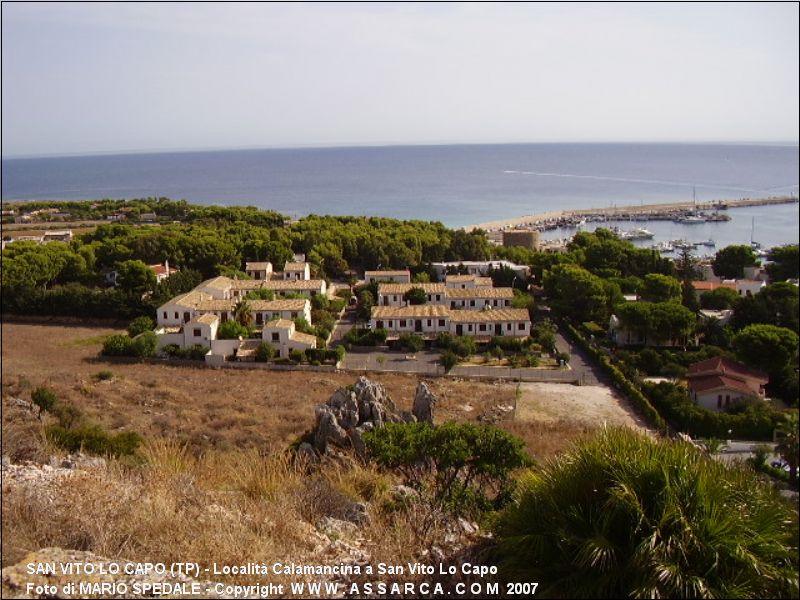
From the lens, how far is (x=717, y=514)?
360 centimetres

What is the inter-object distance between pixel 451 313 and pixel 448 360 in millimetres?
4567

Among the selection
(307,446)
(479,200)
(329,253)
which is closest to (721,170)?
(479,200)

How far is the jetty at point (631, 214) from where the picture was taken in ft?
231

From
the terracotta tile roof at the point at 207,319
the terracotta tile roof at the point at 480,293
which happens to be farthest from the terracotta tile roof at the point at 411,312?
the terracotta tile roof at the point at 207,319

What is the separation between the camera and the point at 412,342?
25.4 m

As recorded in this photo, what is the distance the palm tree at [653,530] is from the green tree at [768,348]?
17.9 m

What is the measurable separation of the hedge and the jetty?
41.3 meters

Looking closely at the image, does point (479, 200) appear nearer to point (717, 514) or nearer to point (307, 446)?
point (307, 446)

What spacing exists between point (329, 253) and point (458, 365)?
15.6 metres

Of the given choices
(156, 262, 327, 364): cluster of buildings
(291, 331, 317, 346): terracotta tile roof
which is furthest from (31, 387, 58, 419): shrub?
(291, 331, 317, 346): terracotta tile roof

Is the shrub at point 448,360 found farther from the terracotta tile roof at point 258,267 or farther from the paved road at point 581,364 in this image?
the terracotta tile roof at point 258,267

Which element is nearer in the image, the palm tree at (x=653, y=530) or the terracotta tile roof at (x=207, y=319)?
the palm tree at (x=653, y=530)

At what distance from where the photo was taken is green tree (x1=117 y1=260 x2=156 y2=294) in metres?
29.4

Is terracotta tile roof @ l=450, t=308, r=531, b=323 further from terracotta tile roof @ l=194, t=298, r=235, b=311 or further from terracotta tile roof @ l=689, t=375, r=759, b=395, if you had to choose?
terracotta tile roof @ l=194, t=298, r=235, b=311
